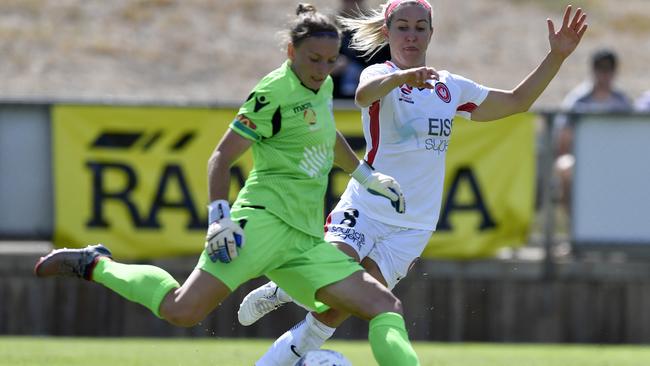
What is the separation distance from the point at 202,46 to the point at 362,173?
62.6 ft

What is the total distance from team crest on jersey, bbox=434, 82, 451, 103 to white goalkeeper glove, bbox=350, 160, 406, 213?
25.1 inches

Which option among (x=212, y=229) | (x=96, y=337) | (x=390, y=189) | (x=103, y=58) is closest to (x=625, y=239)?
(x=96, y=337)

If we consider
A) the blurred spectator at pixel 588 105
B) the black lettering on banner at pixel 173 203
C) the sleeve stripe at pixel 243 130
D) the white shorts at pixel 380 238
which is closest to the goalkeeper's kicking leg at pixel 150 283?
the sleeve stripe at pixel 243 130

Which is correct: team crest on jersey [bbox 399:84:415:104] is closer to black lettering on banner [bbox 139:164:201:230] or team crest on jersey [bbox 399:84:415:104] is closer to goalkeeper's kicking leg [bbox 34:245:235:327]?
goalkeeper's kicking leg [bbox 34:245:235:327]

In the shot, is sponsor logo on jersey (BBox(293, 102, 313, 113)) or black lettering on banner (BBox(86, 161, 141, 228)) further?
black lettering on banner (BBox(86, 161, 141, 228))

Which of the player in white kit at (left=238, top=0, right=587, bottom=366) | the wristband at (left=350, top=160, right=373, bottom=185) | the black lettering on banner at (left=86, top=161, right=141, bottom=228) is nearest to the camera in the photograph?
the wristband at (left=350, top=160, right=373, bottom=185)

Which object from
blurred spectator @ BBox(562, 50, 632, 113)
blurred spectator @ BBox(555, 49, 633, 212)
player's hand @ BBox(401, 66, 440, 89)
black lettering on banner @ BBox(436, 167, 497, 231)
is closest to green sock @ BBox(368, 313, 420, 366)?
player's hand @ BBox(401, 66, 440, 89)

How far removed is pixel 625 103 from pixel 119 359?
5866 millimetres

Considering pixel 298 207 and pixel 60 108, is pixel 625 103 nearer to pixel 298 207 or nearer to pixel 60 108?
pixel 60 108

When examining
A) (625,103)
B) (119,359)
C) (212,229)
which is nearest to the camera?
(212,229)

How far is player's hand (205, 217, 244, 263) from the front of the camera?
6625 mm

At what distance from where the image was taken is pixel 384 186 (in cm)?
726

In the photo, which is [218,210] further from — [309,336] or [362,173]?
[309,336]

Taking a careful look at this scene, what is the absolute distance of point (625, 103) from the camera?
536 inches
